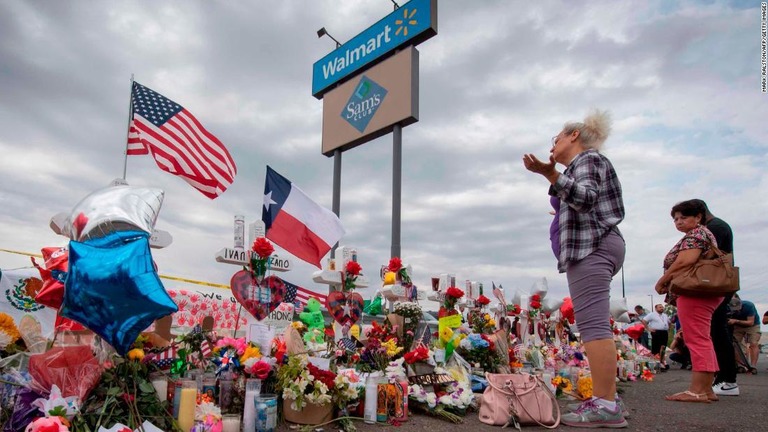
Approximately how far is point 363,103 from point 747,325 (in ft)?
29.8

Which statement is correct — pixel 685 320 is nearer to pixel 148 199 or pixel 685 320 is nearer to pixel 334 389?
pixel 334 389

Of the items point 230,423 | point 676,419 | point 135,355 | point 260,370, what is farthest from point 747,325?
point 135,355

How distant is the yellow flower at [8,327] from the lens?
111 inches

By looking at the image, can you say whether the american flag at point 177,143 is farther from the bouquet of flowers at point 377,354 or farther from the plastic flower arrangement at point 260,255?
the bouquet of flowers at point 377,354

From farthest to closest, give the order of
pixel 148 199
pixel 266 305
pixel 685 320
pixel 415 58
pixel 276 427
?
pixel 415 58 < pixel 266 305 < pixel 685 320 < pixel 276 427 < pixel 148 199

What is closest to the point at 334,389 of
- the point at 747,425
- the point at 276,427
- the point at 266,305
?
the point at 276,427

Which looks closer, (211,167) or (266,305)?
(266,305)

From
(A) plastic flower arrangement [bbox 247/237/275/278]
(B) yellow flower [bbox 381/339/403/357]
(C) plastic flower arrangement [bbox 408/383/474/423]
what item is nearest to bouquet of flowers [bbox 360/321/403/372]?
(B) yellow flower [bbox 381/339/403/357]

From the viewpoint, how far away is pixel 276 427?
10.0 ft

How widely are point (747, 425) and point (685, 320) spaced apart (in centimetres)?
99

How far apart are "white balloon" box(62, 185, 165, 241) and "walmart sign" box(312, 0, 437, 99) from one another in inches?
386

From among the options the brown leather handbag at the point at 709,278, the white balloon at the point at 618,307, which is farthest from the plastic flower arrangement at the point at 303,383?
the white balloon at the point at 618,307

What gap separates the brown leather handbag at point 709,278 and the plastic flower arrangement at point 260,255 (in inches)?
135

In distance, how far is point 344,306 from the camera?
5.66 m
